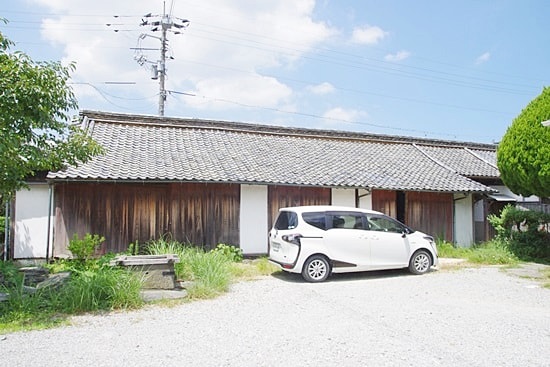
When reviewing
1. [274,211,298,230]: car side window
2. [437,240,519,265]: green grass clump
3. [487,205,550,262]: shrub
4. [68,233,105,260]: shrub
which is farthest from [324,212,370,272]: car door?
[487,205,550,262]: shrub

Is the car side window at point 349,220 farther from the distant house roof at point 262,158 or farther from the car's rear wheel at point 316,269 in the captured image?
the distant house roof at point 262,158

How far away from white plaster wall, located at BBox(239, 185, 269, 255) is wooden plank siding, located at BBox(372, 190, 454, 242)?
12.8ft

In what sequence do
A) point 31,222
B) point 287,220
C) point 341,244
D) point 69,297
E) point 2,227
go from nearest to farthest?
point 69,297 → point 341,244 → point 287,220 → point 31,222 → point 2,227

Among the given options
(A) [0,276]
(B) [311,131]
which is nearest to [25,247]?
(A) [0,276]

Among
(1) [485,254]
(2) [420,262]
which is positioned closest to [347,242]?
(2) [420,262]

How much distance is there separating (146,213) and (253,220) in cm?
310

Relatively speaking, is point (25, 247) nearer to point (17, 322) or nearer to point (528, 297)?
point (17, 322)

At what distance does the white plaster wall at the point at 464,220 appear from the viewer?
14344mm

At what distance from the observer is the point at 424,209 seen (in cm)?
1395

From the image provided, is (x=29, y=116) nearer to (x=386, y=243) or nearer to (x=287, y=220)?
(x=287, y=220)

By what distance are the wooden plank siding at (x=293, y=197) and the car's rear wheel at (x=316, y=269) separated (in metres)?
3.61

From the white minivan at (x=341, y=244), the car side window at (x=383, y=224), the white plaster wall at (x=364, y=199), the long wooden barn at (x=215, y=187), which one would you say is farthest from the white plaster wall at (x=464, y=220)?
the car side window at (x=383, y=224)

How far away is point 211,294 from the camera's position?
7391 mm

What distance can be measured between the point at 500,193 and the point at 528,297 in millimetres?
9165
